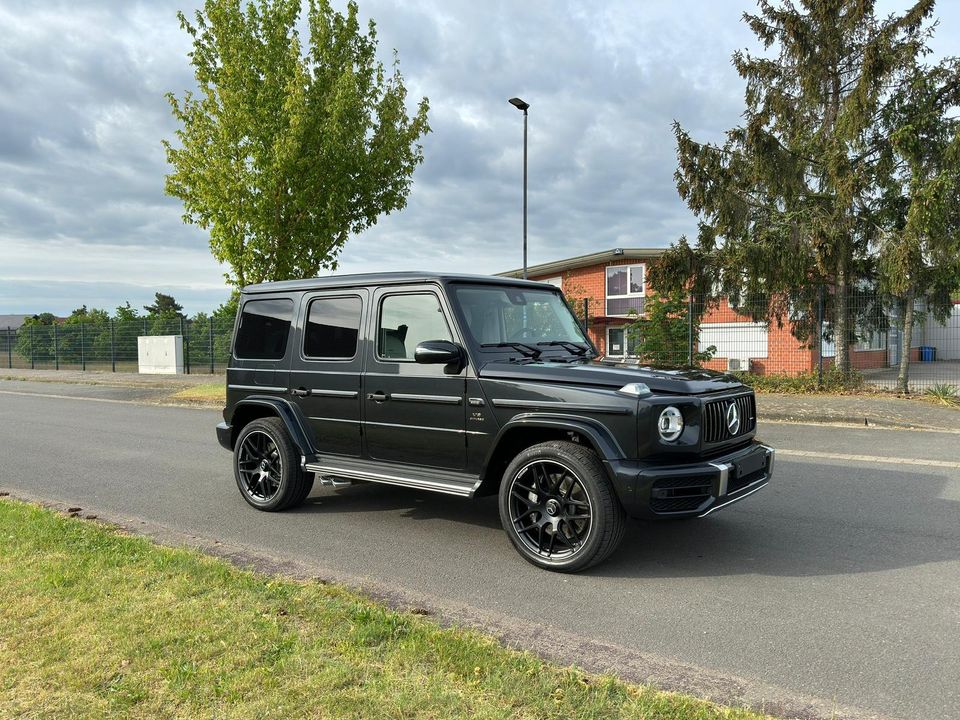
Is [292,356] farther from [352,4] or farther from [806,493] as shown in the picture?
[352,4]

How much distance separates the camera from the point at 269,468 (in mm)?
6020

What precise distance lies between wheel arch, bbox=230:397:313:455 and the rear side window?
1.31ft

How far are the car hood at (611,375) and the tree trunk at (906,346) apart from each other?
11.8 m

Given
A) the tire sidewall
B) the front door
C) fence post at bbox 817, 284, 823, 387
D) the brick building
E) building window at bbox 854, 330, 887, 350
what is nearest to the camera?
the tire sidewall

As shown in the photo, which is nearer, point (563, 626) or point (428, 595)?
point (563, 626)

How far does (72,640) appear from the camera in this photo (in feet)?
10.4

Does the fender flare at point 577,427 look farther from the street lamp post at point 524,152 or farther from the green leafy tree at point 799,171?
the street lamp post at point 524,152

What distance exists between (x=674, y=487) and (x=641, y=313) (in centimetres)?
1551

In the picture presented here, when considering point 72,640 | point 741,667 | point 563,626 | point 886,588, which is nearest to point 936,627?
point 886,588

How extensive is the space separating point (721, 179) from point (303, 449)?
1517 cm

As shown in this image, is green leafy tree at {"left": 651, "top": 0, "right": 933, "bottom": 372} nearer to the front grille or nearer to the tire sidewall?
the front grille

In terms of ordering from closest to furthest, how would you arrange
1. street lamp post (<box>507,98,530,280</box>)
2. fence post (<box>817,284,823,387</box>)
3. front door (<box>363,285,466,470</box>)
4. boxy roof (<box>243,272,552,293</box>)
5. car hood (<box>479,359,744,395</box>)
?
1. car hood (<box>479,359,744,395</box>)
2. front door (<box>363,285,466,470</box>)
3. boxy roof (<box>243,272,552,293</box>)
4. fence post (<box>817,284,823,387</box>)
5. street lamp post (<box>507,98,530,280</box>)

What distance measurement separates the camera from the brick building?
1805cm

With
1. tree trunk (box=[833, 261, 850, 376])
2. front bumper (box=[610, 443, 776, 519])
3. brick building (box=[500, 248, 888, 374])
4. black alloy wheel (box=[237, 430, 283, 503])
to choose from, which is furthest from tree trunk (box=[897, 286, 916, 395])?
black alloy wheel (box=[237, 430, 283, 503])
